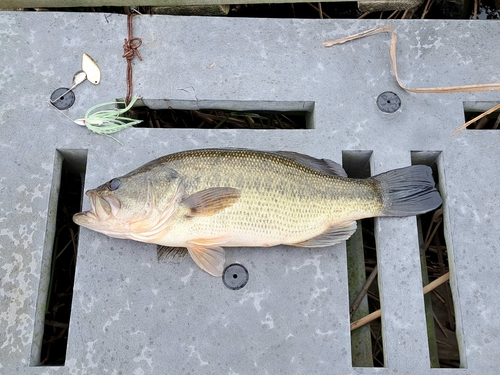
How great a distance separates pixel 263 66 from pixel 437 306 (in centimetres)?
237

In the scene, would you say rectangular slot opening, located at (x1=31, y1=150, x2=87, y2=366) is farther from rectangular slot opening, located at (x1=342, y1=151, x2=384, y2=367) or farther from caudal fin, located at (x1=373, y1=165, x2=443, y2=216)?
caudal fin, located at (x1=373, y1=165, x2=443, y2=216)

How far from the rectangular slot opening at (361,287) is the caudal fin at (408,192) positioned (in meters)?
0.33

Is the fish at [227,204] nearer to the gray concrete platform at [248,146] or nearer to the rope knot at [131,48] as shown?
the gray concrete platform at [248,146]

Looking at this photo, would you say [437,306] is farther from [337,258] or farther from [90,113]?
[90,113]

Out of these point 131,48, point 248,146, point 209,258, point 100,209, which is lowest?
point 209,258

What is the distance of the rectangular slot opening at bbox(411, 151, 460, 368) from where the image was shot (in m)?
3.31

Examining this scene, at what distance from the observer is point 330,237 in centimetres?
295

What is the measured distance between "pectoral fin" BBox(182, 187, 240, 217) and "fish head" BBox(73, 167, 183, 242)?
0.10 meters

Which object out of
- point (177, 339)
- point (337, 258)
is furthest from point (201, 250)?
point (337, 258)

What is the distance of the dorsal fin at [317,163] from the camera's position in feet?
9.81

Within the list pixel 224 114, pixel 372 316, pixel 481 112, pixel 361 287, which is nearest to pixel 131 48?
pixel 224 114

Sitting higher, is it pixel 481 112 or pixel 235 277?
pixel 481 112

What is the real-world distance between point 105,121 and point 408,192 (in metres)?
2.20

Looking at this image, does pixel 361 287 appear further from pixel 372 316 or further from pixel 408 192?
pixel 408 192
